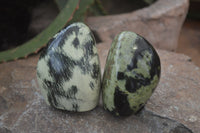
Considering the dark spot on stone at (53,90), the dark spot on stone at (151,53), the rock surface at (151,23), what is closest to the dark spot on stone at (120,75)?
the dark spot on stone at (151,53)

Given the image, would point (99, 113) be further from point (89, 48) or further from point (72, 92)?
point (89, 48)

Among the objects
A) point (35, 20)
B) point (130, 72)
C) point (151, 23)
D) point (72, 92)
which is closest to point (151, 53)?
point (130, 72)

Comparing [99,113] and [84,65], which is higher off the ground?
[84,65]

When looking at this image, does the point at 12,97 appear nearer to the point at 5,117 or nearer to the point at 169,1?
the point at 5,117

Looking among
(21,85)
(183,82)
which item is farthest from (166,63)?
(21,85)

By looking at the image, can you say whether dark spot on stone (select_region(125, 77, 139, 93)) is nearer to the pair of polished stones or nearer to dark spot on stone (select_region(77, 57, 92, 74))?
the pair of polished stones

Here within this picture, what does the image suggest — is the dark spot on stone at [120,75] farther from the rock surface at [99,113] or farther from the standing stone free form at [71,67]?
the rock surface at [99,113]
